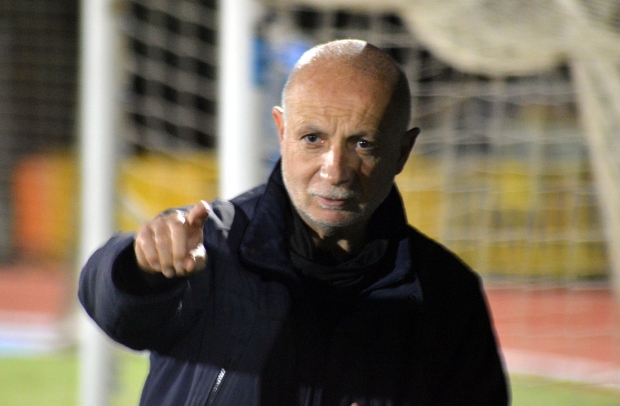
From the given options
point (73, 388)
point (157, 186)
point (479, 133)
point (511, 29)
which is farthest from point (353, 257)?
point (157, 186)

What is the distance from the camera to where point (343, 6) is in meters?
2.99

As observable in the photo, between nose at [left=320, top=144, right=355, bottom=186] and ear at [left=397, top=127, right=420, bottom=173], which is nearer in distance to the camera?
nose at [left=320, top=144, right=355, bottom=186]

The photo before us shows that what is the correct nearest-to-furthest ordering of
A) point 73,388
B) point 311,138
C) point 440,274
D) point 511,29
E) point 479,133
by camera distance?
1. point 311,138
2. point 440,274
3. point 511,29
4. point 479,133
5. point 73,388

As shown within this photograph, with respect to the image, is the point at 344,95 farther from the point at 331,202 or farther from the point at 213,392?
the point at 213,392

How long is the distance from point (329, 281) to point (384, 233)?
0.53ft

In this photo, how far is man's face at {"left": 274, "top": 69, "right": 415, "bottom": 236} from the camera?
4.85ft

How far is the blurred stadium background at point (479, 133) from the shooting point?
2.78 meters

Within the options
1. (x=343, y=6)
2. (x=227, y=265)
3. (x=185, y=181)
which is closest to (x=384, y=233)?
(x=227, y=265)

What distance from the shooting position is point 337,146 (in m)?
1.49

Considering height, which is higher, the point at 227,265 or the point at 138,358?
the point at 227,265

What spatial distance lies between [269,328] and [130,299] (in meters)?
0.25

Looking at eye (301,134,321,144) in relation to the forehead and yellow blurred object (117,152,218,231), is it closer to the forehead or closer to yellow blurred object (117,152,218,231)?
the forehead

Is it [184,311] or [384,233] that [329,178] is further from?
[184,311]

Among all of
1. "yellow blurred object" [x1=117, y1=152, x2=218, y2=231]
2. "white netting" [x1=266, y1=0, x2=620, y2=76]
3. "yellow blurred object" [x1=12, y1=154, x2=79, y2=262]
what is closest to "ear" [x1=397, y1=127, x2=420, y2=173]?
"white netting" [x1=266, y1=0, x2=620, y2=76]
